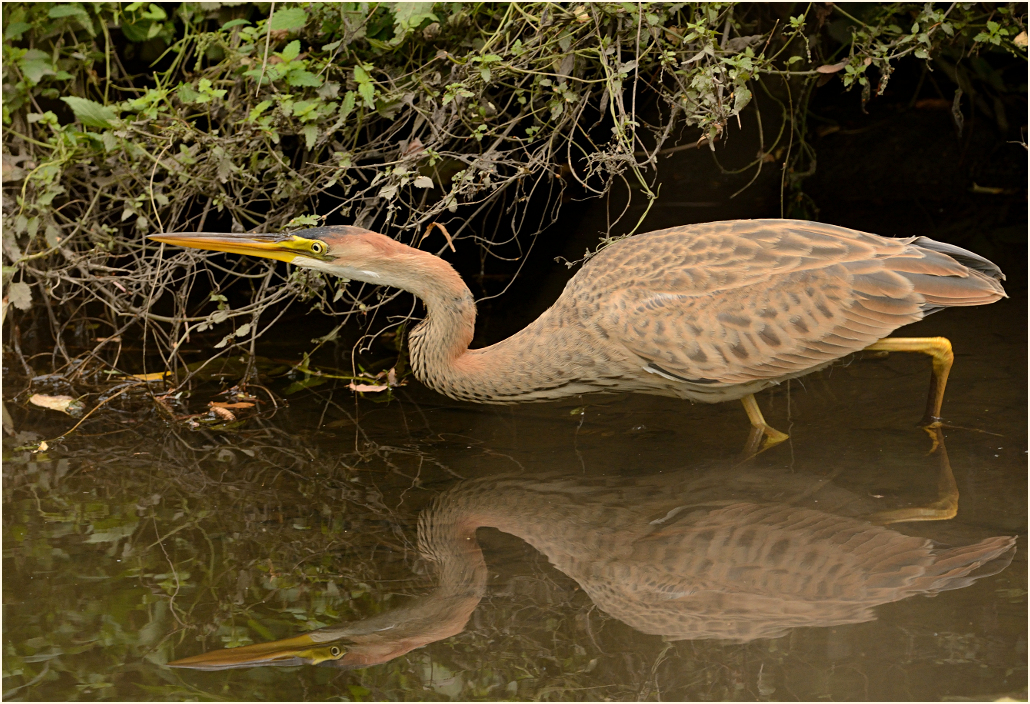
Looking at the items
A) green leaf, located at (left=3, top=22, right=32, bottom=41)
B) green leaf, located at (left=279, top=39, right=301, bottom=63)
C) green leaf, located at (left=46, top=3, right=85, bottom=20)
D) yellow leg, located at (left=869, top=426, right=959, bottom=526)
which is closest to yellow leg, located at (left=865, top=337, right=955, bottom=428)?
yellow leg, located at (left=869, top=426, right=959, bottom=526)

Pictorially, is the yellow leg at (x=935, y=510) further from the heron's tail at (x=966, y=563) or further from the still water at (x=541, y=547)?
the heron's tail at (x=966, y=563)

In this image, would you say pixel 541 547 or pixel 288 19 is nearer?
pixel 541 547

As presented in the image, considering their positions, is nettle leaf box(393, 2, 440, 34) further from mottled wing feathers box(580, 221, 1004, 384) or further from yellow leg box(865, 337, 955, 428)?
yellow leg box(865, 337, 955, 428)

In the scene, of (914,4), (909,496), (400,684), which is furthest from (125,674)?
(914,4)

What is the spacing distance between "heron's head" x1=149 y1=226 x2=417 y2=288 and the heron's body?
1.07 metres

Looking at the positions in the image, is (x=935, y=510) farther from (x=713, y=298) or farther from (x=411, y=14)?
(x=411, y=14)

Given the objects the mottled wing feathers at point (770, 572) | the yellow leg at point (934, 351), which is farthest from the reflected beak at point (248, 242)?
the yellow leg at point (934, 351)

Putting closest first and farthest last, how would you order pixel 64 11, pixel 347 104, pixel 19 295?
pixel 347 104 < pixel 19 295 < pixel 64 11

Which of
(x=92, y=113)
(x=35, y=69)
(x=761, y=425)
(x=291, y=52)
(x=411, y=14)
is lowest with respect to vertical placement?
(x=761, y=425)

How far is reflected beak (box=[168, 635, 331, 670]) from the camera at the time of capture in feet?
11.2

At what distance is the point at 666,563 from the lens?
3971 mm

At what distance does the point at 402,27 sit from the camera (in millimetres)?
5023

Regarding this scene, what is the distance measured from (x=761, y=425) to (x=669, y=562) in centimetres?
114

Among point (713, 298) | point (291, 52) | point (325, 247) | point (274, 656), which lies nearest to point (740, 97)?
point (713, 298)
